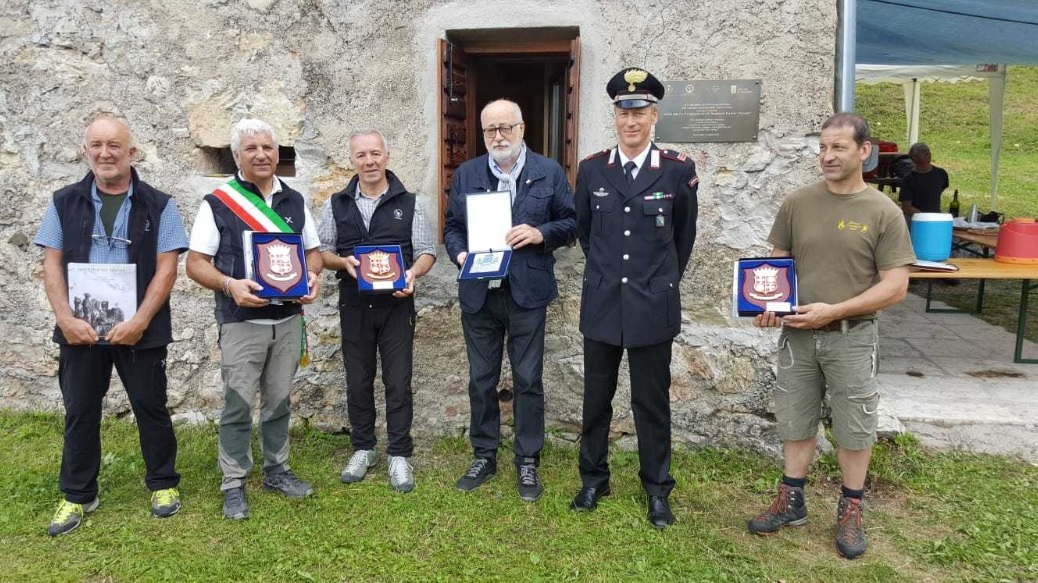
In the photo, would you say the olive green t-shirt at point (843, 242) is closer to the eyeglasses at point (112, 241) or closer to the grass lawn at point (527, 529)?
the grass lawn at point (527, 529)

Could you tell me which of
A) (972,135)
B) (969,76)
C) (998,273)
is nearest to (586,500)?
(998,273)

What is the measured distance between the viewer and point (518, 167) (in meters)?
3.65

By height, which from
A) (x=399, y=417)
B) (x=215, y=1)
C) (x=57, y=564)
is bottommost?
(x=57, y=564)

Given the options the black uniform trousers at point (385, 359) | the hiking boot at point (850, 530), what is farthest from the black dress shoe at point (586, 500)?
the hiking boot at point (850, 530)

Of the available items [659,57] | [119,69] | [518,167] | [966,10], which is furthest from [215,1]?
[966,10]

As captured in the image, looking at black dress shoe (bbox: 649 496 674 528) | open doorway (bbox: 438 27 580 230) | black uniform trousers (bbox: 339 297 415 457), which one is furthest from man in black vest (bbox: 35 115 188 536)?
black dress shoe (bbox: 649 496 674 528)

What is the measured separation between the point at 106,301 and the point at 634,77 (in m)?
2.62

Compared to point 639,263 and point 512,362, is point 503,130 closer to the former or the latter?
point 639,263

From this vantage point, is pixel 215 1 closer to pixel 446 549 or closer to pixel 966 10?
pixel 446 549

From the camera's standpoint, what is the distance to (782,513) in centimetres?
331

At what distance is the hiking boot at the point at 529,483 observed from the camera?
11.9 ft

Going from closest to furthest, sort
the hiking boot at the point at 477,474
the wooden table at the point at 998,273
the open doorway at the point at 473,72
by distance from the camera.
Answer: the hiking boot at the point at 477,474
the open doorway at the point at 473,72
the wooden table at the point at 998,273

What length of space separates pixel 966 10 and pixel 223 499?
6086 mm

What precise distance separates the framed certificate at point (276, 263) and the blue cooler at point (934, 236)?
4.45 m
